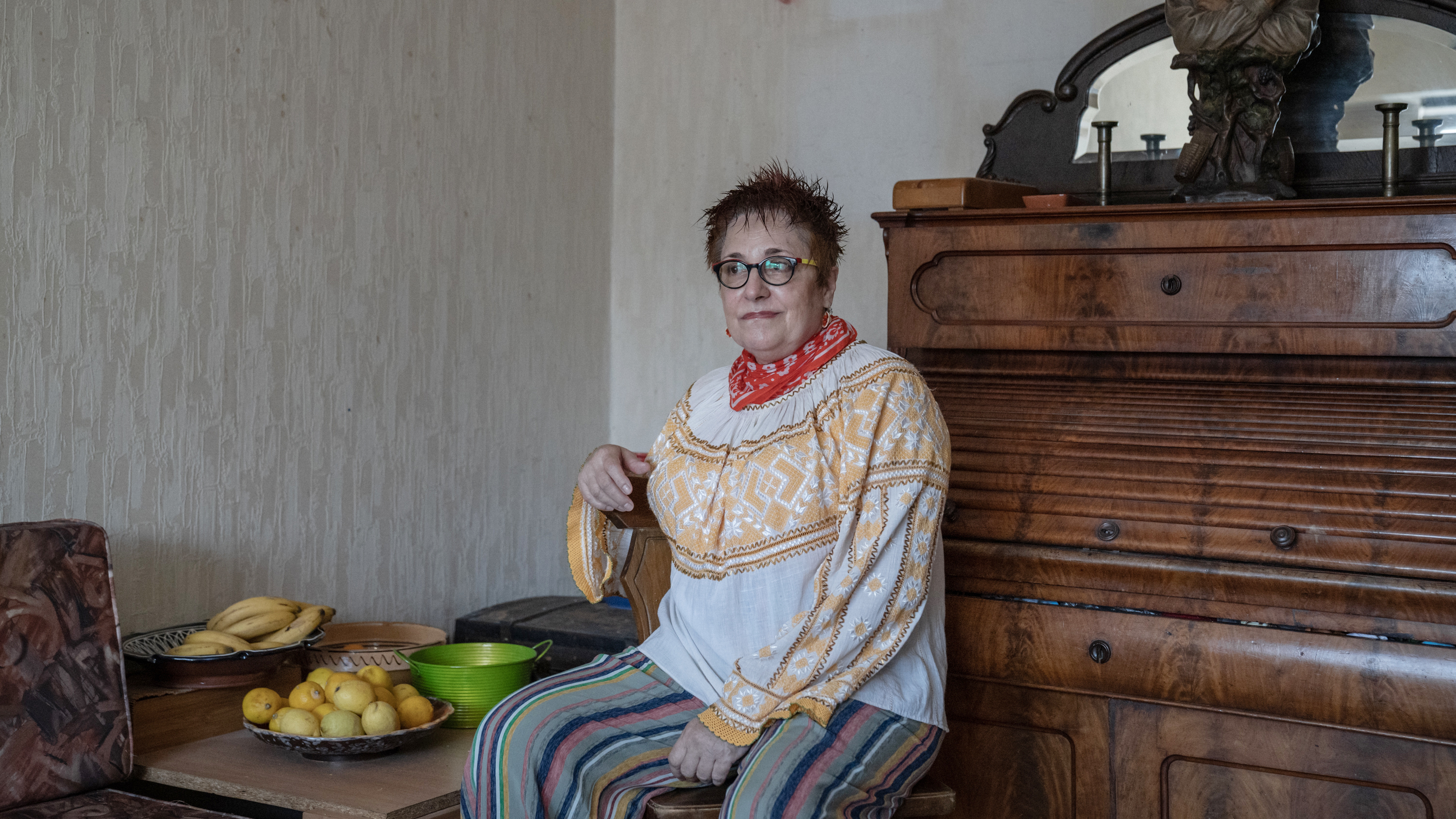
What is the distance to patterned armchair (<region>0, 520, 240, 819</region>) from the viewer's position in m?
1.86

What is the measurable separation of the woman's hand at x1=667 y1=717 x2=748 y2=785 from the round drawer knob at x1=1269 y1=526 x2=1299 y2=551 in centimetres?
98

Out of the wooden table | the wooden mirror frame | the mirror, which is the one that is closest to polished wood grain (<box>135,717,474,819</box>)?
the wooden table

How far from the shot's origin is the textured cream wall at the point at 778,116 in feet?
10.8

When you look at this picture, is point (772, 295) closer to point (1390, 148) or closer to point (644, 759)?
point (644, 759)

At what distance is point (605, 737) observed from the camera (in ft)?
5.92

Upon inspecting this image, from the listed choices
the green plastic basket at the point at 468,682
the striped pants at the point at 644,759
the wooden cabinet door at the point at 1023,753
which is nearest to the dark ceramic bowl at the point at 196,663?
the green plastic basket at the point at 468,682

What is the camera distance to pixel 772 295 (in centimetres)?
195

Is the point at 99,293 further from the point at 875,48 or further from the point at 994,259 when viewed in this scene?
the point at 875,48

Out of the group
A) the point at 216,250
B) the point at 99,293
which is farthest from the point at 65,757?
the point at 216,250

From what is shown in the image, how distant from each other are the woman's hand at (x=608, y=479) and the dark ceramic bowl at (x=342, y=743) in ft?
1.88

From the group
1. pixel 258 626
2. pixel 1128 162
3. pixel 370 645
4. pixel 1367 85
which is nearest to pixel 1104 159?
pixel 1128 162

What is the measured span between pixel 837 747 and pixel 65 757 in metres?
1.26

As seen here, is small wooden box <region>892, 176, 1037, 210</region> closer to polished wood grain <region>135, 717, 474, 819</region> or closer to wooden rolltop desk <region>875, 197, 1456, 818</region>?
wooden rolltop desk <region>875, 197, 1456, 818</region>

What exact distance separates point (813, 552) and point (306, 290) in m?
1.50
